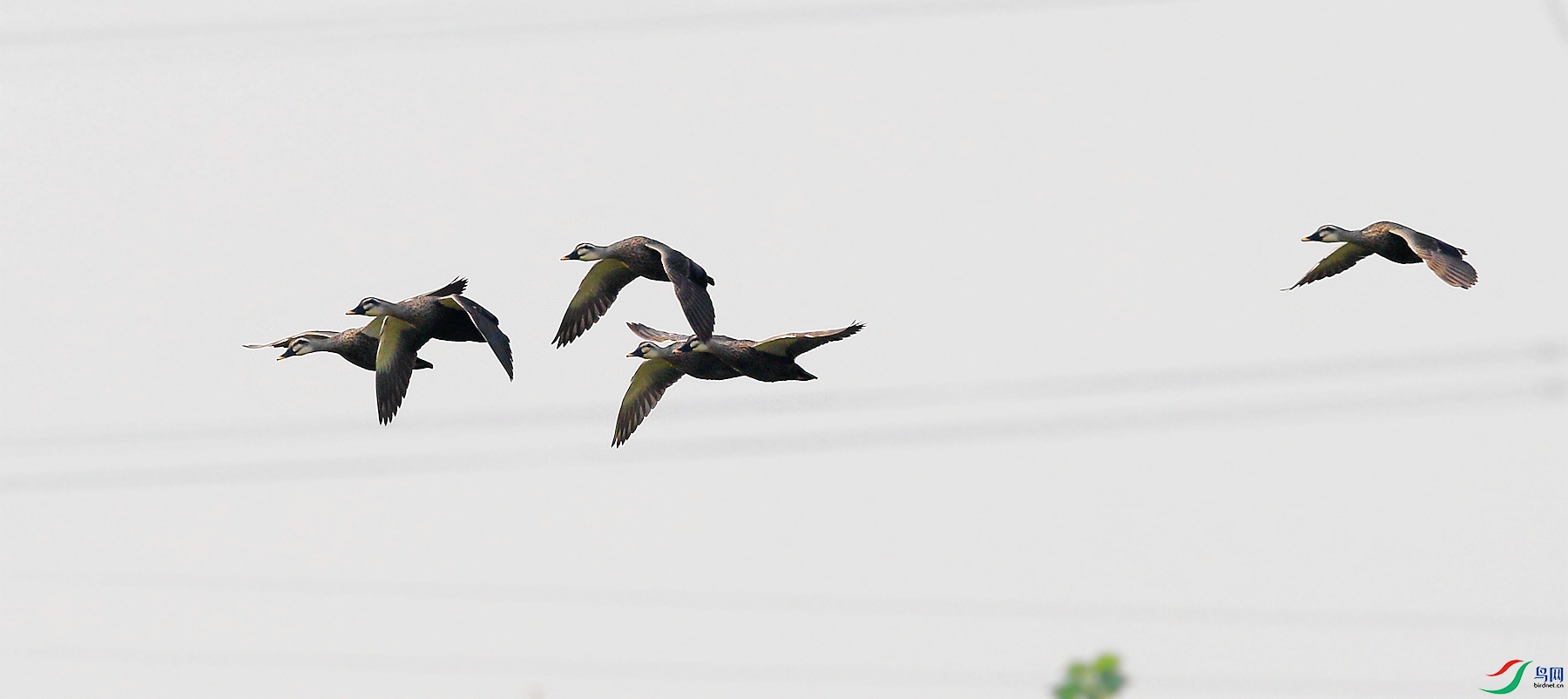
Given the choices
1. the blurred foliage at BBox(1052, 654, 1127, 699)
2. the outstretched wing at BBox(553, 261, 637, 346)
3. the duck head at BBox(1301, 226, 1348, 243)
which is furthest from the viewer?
the blurred foliage at BBox(1052, 654, 1127, 699)

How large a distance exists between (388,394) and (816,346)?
464 cm

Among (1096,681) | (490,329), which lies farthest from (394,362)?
(1096,681)

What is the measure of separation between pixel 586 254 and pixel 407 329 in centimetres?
201

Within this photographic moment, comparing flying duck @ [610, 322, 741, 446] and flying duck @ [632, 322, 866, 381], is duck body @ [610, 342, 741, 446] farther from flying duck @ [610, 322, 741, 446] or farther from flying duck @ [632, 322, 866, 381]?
flying duck @ [632, 322, 866, 381]

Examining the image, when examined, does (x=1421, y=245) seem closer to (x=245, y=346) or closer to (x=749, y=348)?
(x=749, y=348)

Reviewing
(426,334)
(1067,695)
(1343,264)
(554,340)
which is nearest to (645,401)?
(554,340)

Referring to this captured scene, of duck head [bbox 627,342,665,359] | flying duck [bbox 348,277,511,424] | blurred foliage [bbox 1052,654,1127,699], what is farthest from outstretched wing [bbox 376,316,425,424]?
blurred foliage [bbox 1052,654,1127,699]

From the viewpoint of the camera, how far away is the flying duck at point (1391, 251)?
975 inches

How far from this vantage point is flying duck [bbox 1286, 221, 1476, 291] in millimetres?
24766

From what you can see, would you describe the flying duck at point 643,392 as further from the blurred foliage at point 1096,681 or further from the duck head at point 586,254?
the blurred foliage at point 1096,681

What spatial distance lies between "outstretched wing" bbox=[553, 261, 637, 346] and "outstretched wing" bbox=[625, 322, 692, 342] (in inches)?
18.7

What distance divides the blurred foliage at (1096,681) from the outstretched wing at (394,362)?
2716 centimetres

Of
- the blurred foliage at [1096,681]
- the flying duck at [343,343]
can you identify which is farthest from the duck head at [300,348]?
the blurred foliage at [1096,681]

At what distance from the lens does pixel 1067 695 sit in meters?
52.5
